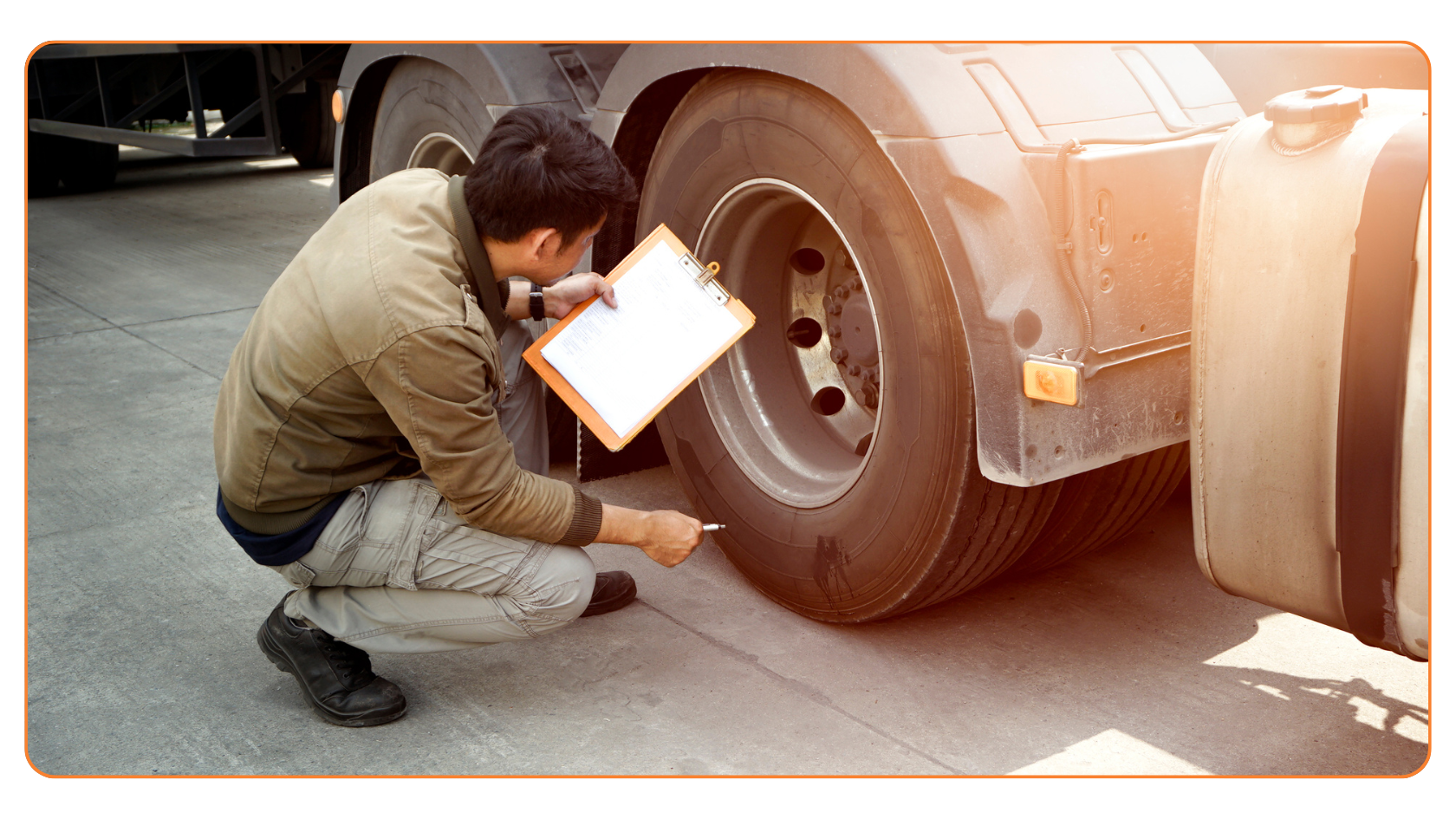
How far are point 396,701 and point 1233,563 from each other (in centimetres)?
159

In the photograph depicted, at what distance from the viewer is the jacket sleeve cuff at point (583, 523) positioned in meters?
2.44

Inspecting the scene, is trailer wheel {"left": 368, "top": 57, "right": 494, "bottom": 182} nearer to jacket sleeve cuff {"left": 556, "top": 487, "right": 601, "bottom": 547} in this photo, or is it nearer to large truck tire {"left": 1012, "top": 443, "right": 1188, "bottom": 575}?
jacket sleeve cuff {"left": 556, "top": 487, "right": 601, "bottom": 547}

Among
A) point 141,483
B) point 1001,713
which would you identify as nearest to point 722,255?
point 1001,713

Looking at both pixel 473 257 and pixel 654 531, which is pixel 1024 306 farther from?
pixel 473 257

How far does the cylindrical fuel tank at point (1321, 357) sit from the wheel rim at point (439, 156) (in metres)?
2.37

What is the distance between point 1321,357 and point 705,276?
4.06 feet

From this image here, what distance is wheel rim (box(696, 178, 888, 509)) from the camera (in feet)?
8.97

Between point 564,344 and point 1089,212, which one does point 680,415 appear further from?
point 1089,212

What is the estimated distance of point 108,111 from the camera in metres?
8.27

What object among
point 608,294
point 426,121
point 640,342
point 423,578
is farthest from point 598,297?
point 426,121

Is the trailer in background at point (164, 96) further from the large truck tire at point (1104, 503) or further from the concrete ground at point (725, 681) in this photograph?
the large truck tire at point (1104, 503)

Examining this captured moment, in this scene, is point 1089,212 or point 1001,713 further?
point 1001,713

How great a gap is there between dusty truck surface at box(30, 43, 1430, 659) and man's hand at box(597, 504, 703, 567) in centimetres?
30

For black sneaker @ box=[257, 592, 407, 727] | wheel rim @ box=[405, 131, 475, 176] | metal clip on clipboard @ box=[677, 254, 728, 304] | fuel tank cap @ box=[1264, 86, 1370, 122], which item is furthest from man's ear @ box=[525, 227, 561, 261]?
wheel rim @ box=[405, 131, 475, 176]
